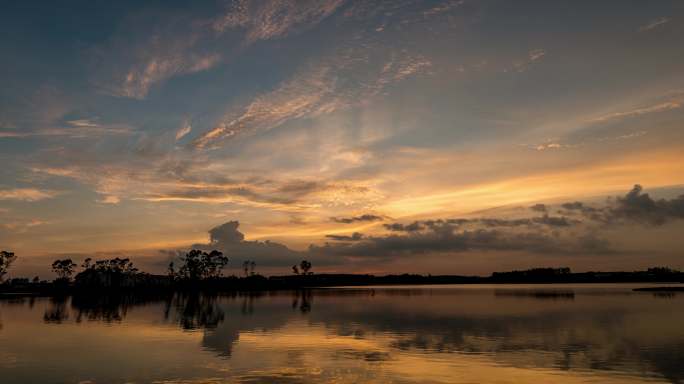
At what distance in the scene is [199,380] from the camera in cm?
2917

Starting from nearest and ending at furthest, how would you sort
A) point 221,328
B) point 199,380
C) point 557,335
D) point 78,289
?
point 199,380, point 557,335, point 221,328, point 78,289

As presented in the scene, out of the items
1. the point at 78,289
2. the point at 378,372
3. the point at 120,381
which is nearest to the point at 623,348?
the point at 378,372

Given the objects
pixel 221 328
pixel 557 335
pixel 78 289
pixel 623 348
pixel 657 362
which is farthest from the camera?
pixel 78 289

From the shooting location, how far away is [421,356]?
37188 mm

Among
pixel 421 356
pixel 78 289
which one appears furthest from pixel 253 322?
pixel 78 289

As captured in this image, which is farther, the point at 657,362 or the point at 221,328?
the point at 221,328

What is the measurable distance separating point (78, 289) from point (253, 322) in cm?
14614

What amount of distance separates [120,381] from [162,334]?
2348 cm

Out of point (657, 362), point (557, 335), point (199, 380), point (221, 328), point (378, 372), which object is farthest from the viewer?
point (221, 328)

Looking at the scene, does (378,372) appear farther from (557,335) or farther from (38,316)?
(38,316)

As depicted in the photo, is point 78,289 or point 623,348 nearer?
point 623,348

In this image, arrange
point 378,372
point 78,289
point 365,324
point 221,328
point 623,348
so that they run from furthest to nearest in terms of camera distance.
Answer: point 78,289 < point 365,324 < point 221,328 < point 623,348 < point 378,372

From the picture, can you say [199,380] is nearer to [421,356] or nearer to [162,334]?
[421,356]

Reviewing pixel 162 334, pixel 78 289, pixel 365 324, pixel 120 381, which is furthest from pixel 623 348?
pixel 78 289
